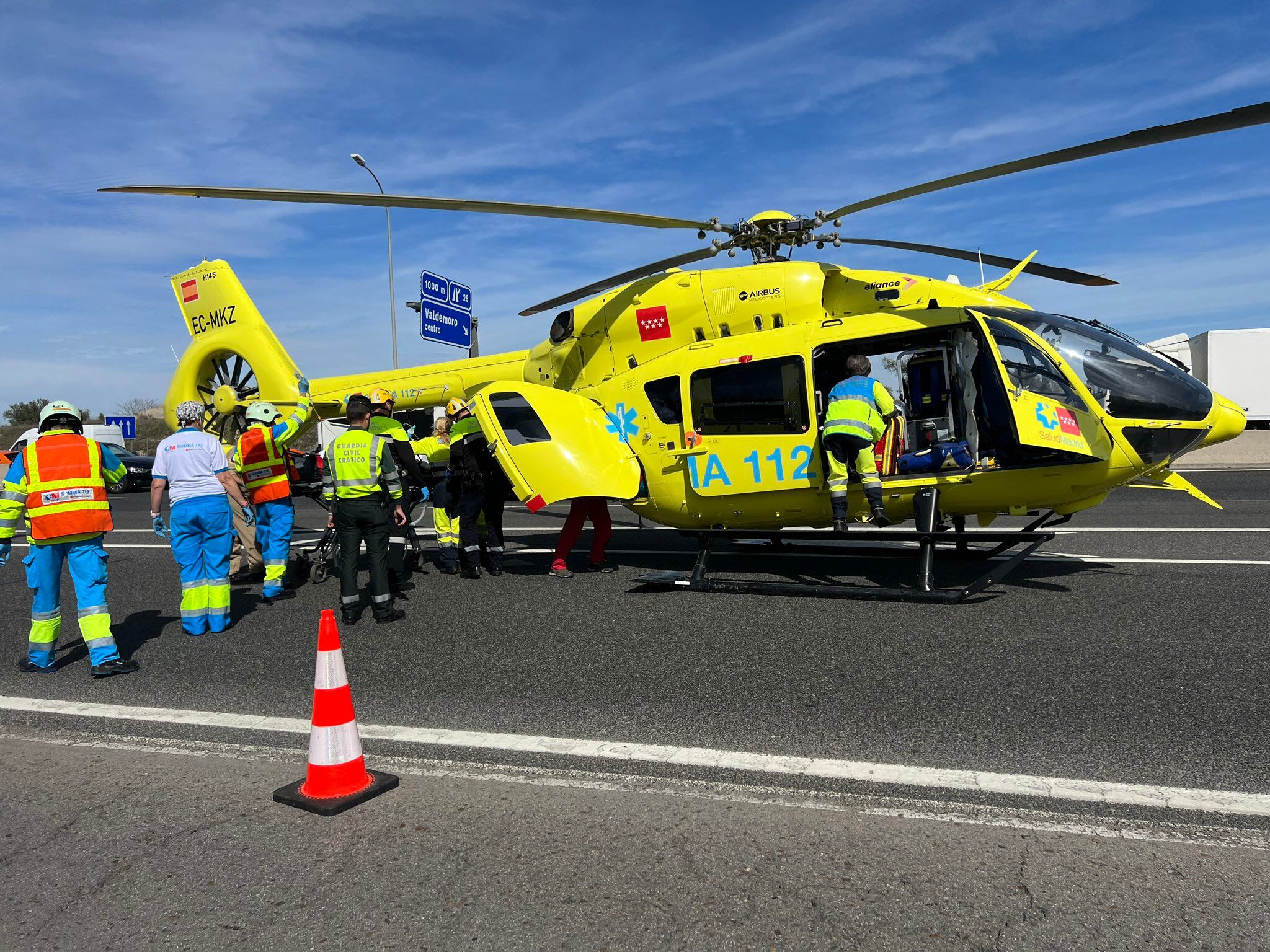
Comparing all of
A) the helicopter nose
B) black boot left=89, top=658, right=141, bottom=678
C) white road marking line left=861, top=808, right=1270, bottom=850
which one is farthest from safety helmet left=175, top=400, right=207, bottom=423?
the helicopter nose

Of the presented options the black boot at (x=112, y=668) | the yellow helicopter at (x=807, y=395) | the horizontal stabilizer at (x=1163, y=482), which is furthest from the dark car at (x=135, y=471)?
the horizontal stabilizer at (x=1163, y=482)

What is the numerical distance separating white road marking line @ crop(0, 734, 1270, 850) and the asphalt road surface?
1 cm

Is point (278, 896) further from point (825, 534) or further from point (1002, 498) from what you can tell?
point (1002, 498)

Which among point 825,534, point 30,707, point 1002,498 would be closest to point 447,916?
point 30,707

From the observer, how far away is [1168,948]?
2225 millimetres

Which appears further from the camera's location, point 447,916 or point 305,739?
point 305,739

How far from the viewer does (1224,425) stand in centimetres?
651

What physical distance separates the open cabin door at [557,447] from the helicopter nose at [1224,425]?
15.3 ft

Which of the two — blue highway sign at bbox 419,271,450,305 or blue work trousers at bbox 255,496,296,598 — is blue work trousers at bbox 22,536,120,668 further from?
blue highway sign at bbox 419,271,450,305

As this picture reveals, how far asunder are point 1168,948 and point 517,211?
6.47 metres

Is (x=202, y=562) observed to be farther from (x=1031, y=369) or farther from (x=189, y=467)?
(x=1031, y=369)

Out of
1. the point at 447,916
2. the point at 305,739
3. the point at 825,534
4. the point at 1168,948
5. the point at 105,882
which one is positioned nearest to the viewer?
the point at 1168,948

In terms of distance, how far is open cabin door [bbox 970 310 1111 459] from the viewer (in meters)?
6.24

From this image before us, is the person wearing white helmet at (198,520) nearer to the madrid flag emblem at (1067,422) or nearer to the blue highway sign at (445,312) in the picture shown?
the madrid flag emblem at (1067,422)
